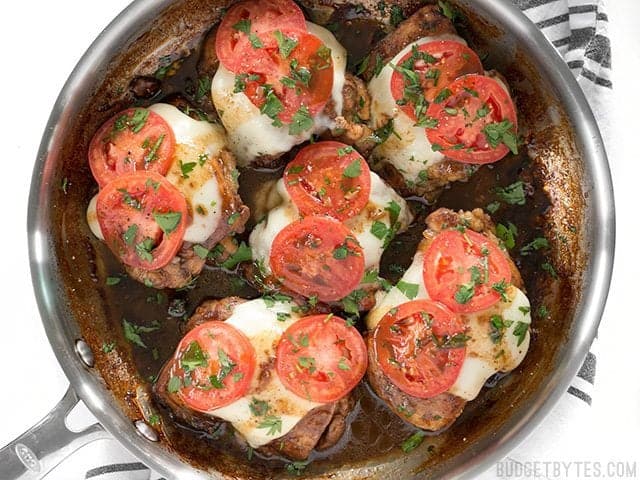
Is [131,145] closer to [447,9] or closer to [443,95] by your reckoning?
[443,95]

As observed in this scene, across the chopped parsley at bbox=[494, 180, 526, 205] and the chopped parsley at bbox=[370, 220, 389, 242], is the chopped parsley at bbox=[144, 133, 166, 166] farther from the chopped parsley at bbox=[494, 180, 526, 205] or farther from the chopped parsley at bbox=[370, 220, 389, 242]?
the chopped parsley at bbox=[494, 180, 526, 205]

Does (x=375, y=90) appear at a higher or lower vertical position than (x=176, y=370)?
higher

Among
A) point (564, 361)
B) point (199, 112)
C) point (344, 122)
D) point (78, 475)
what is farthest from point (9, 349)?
point (564, 361)

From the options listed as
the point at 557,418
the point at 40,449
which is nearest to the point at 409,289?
the point at 557,418

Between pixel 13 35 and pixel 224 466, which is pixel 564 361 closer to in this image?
pixel 224 466

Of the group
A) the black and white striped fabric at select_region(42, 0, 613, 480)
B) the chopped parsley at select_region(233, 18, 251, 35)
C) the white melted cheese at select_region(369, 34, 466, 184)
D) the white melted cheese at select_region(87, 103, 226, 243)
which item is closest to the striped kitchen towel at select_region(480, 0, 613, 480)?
the black and white striped fabric at select_region(42, 0, 613, 480)

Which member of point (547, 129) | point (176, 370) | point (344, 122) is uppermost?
point (344, 122)
